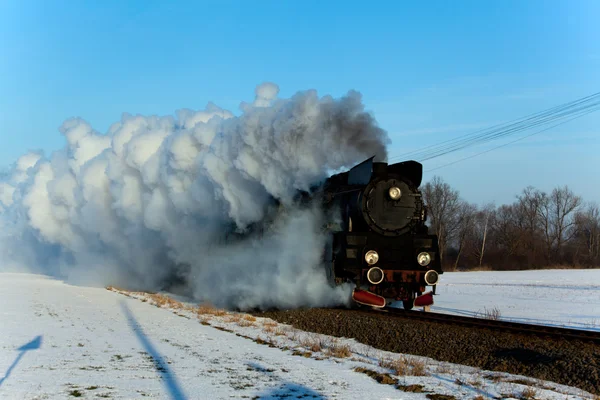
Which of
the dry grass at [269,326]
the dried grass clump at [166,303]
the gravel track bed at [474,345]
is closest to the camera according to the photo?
the gravel track bed at [474,345]

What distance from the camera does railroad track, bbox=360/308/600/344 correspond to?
10875 millimetres

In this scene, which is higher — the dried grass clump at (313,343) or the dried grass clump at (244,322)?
the dried grass clump at (313,343)

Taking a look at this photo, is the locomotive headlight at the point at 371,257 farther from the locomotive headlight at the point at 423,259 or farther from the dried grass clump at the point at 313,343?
the dried grass clump at the point at 313,343

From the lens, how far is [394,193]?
579 inches

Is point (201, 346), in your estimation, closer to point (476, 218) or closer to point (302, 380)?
point (302, 380)

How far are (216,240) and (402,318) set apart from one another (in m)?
8.39

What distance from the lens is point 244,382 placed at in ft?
25.9

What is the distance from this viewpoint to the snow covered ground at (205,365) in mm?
7309

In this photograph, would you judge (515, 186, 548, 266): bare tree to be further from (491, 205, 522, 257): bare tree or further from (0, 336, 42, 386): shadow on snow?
(0, 336, 42, 386): shadow on snow

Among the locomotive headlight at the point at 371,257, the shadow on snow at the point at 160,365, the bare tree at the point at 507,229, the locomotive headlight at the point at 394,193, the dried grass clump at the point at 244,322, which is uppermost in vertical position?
the bare tree at the point at 507,229

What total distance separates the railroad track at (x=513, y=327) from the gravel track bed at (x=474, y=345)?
0.36 meters

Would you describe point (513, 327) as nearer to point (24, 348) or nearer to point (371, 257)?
point (371, 257)

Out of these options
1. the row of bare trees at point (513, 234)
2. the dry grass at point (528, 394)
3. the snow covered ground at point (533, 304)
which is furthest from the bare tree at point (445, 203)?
the dry grass at point (528, 394)

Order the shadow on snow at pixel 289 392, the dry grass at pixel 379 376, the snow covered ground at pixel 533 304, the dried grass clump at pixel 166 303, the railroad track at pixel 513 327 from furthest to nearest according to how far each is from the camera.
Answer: the dried grass clump at pixel 166 303, the snow covered ground at pixel 533 304, the railroad track at pixel 513 327, the dry grass at pixel 379 376, the shadow on snow at pixel 289 392
